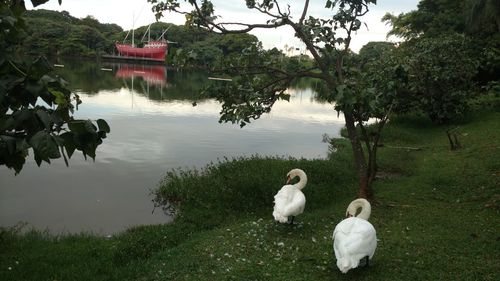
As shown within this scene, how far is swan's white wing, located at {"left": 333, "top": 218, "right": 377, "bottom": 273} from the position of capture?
5836 millimetres

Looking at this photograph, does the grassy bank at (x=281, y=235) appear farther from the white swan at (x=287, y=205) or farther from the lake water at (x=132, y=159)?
the lake water at (x=132, y=159)

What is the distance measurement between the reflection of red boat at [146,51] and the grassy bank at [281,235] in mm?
99013

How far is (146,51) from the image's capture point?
111562 millimetres

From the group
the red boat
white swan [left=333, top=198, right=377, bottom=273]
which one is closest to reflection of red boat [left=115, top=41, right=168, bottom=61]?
the red boat

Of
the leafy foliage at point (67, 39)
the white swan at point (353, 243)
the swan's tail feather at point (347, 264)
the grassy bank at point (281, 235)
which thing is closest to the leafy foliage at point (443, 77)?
A: the grassy bank at point (281, 235)

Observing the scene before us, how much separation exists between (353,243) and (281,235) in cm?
212

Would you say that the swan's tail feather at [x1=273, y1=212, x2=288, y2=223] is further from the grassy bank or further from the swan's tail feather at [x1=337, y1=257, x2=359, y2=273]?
the swan's tail feather at [x1=337, y1=257, x2=359, y2=273]

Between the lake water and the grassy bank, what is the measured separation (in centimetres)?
116

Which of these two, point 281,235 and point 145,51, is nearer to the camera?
point 281,235

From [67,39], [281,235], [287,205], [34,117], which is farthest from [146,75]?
[34,117]

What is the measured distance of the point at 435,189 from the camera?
11219 millimetres

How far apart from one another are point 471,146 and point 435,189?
5693 millimetres

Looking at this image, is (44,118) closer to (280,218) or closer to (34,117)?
(34,117)

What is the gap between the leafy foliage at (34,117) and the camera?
2.30 meters
